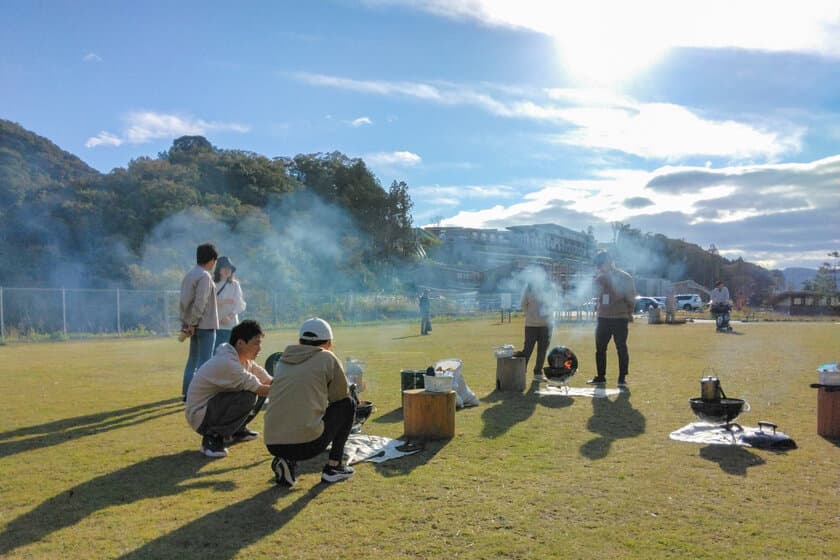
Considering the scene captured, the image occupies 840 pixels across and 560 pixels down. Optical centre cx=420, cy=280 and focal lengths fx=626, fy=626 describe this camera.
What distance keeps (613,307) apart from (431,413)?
470cm

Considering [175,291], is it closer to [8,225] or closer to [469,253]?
[8,225]

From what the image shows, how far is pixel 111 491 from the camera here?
4.87 meters

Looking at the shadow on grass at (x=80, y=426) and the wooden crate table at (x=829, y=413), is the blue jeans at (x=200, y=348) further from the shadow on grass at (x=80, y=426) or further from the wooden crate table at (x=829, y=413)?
the wooden crate table at (x=829, y=413)

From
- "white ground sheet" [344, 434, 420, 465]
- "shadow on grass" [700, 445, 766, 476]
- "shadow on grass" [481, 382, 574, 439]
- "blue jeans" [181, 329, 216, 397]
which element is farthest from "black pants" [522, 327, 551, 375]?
"blue jeans" [181, 329, 216, 397]

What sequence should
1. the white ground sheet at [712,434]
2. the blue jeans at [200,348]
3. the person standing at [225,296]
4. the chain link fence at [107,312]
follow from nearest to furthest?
1. the white ground sheet at [712,434]
2. the blue jeans at [200,348]
3. the person standing at [225,296]
4. the chain link fence at [107,312]

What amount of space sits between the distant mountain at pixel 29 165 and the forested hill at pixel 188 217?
0.11 meters

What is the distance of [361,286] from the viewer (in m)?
51.7

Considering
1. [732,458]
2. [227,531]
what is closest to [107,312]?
[227,531]

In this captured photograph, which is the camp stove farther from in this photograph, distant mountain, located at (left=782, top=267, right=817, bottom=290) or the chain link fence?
distant mountain, located at (left=782, top=267, right=817, bottom=290)

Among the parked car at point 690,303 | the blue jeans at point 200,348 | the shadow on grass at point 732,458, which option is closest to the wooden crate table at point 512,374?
the shadow on grass at point 732,458

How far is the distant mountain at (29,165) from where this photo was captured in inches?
1665

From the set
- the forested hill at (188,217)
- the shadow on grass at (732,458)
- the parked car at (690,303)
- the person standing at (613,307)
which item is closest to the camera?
the shadow on grass at (732,458)

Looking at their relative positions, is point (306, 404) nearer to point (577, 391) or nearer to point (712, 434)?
point (712, 434)

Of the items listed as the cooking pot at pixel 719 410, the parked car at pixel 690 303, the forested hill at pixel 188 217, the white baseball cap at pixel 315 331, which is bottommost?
the parked car at pixel 690 303
